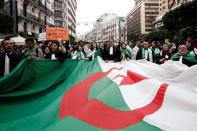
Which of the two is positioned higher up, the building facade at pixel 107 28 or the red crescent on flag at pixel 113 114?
the building facade at pixel 107 28

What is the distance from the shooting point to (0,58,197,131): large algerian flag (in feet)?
5.33

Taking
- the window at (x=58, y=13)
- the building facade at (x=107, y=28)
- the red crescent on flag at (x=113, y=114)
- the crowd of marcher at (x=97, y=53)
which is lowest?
the red crescent on flag at (x=113, y=114)

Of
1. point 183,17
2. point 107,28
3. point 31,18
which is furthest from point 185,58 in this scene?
point 107,28

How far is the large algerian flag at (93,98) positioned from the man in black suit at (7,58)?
0.36 meters

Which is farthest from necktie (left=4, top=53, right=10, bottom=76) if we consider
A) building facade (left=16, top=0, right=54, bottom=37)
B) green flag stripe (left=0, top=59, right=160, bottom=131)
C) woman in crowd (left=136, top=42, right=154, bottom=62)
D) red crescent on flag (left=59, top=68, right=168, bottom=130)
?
building facade (left=16, top=0, right=54, bottom=37)

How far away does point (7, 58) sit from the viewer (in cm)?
345

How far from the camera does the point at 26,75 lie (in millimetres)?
3346

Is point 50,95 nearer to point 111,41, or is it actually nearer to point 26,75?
point 26,75

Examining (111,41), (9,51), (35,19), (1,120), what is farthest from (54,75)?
(35,19)

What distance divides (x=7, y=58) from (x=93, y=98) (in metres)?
2.36

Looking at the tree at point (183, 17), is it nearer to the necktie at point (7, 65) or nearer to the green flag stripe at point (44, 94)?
the green flag stripe at point (44, 94)

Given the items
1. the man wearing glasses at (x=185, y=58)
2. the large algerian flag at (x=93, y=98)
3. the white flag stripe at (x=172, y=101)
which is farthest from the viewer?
the man wearing glasses at (x=185, y=58)

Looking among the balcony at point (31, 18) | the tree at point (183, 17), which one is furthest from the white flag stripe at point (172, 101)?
the balcony at point (31, 18)

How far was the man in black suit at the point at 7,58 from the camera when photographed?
3.42 m
